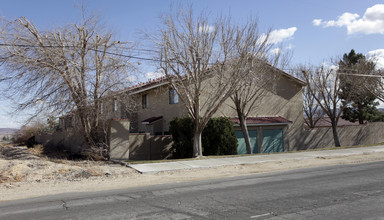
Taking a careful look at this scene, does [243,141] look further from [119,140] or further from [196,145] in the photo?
[119,140]

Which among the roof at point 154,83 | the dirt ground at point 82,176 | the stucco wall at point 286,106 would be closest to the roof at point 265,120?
the stucco wall at point 286,106

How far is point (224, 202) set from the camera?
7.36 metres

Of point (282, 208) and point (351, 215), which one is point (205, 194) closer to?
point (282, 208)

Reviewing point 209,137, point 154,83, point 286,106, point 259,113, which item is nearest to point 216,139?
point 209,137

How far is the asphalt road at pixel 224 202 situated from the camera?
6.36m

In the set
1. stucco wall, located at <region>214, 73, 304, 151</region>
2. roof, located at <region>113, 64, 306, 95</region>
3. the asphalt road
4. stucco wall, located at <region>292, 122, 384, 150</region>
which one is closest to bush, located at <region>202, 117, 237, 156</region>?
roof, located at <region>113, 64, 306, 95</region>

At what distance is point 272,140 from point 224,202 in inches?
732

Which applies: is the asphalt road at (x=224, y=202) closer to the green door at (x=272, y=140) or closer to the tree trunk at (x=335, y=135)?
the green door at (x=272, y=140)

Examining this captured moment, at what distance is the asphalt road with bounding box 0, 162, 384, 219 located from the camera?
6355 mm

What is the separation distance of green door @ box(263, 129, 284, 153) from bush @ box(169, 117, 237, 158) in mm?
5234

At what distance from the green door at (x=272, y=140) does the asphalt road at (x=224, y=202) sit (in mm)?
14590

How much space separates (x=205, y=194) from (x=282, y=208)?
88.1 inches

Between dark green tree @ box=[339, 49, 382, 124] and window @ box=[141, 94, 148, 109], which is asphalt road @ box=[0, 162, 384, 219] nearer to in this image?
dark green tree @ box=[339, 49, 382, 124]

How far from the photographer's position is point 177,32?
55.1 feet
